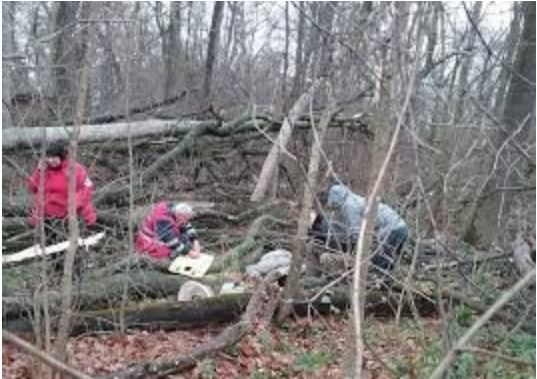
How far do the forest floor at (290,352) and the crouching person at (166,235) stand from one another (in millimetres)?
1654

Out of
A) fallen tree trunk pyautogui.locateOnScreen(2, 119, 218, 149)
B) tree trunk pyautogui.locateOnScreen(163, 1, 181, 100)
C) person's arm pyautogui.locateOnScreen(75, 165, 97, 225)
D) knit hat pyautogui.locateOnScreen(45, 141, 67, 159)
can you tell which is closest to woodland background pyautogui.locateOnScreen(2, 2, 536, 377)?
fallen tree trunk pyautogui.locateOnScreen(2, 119, 218, 149)

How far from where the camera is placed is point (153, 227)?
852cm

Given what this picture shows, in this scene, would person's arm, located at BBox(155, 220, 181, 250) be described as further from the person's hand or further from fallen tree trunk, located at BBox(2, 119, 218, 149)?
fallen tree trunk, located at BBox(2, 119, 218, 149)

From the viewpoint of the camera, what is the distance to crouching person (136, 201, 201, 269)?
8.38 meters

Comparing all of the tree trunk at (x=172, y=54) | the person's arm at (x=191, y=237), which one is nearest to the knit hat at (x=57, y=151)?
the person's arm at (x=191, y=237)

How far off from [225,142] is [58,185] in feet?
15.0

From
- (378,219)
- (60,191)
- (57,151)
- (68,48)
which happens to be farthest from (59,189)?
(68,48)

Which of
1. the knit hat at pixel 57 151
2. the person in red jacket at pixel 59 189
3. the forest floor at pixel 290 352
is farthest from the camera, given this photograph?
the knit hat at pixel 57 151

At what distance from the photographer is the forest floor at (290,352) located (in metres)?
5.80

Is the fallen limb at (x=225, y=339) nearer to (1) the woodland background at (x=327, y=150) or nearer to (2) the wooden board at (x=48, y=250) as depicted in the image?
Result: (1) the woodland background at (x=327, y=150)

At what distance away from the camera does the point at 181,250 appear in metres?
8.51

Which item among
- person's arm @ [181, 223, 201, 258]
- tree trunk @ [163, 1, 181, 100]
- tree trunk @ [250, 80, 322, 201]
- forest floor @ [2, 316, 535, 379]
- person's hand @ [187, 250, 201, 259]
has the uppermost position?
tree trunk @ [163, 1, 181, 100]

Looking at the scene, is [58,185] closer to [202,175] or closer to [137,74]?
[202,175]

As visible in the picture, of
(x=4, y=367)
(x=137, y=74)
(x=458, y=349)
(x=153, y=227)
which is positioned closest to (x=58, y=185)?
(x=153, y=227)
